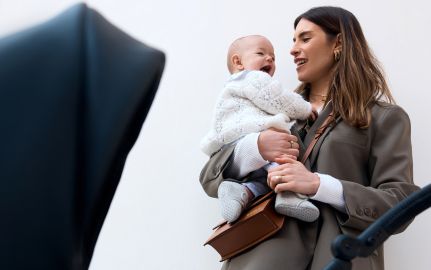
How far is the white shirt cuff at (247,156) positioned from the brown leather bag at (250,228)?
94mm

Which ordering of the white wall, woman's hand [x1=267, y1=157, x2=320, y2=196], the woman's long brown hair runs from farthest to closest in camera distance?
the white wall → the woman's long brown hair → woman's hand [x1=267, y1=157, x2=320, y2=196]

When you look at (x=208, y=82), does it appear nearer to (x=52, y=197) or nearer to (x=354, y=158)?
(x=354, y=158)

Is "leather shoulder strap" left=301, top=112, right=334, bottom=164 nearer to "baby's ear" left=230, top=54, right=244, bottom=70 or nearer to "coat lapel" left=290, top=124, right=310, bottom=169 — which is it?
"coat lapel" left=290, top=124, right=310, bottom=169

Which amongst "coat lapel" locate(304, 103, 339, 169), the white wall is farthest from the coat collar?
the white wall

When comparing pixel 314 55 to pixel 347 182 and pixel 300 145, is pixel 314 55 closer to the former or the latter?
pixel 300 145

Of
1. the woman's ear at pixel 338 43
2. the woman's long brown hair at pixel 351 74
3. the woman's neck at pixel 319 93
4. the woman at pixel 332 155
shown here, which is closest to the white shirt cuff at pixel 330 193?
the woman at pixel 332 155

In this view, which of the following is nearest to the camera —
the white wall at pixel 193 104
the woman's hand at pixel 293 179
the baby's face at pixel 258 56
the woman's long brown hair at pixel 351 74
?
the woman's hand at pixel 293 179

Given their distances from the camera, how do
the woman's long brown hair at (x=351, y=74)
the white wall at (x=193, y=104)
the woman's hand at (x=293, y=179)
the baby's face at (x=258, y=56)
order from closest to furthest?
the woman's hand at (x=293, y=179) → the woman's long brown hair at (x=351, y=74) → the baby's face at (x=258, y=56) → the white wall at (x=193, y=104)

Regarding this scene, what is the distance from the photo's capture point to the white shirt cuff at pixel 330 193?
177cm

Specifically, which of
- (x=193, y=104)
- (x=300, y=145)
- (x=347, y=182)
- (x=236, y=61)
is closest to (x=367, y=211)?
(x=347, y=182)

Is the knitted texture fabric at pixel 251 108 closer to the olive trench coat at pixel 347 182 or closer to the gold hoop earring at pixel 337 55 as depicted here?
the olive trench coat at pixel 347 182

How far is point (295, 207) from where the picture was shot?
177 cm

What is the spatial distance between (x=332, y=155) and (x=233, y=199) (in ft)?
1.05

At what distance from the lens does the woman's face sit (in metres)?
2.16
